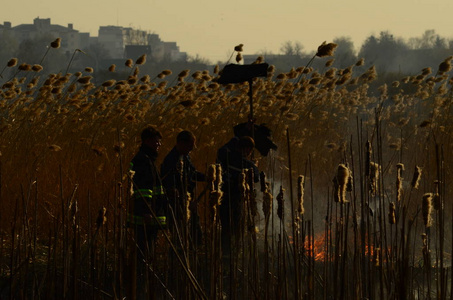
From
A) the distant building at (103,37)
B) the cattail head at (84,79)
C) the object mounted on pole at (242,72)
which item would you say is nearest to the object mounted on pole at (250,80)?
the object mounted on pole at (242,72)

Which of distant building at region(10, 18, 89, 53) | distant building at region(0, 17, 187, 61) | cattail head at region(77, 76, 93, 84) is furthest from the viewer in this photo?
distant building at region(10, 18, 89, 53)

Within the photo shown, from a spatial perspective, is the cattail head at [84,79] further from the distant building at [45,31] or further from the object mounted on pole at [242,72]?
the distant building at [45,31]

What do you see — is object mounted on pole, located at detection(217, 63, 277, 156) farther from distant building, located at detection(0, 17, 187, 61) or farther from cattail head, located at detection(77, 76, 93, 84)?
distant building, located at detection(0, 17, 187, 61)

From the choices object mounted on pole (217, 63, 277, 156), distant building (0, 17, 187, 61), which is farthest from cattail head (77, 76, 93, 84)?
distant building (0, 17, 187, 61)

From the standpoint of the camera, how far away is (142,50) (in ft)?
298

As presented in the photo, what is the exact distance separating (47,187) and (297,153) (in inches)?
196

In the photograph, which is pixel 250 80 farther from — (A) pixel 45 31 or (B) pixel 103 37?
(B) pixel 103 37

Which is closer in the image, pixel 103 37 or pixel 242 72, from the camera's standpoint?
pixel 242 72

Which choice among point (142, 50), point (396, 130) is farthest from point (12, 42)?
point (396, 130)

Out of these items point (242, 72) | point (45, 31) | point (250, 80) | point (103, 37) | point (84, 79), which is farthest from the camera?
point (103, 37)

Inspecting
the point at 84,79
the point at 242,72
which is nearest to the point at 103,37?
the point at 84,79

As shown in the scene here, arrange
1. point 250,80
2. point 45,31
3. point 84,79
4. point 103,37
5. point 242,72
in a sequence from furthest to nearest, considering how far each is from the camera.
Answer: point 103,37, point 45,31, point 84,79, point 242,72, point 250,80

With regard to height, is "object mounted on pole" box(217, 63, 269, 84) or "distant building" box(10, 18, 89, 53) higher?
"distant building" box(10, 18, 89, 53)

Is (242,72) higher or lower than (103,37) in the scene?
lower
